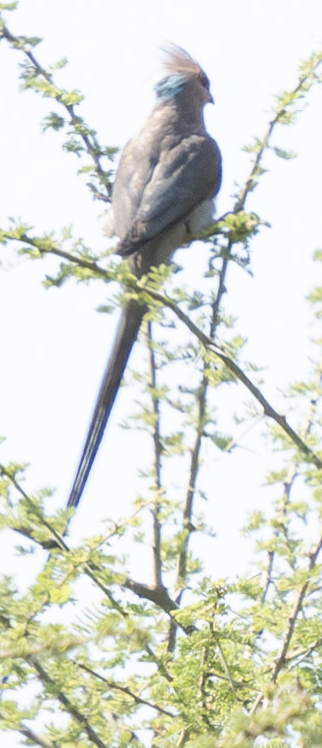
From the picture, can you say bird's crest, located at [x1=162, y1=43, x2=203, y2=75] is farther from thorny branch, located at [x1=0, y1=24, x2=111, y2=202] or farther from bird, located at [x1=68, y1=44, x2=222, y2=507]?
thorny branch, located at [x1=0, y1=24, x2=111, y2=202]

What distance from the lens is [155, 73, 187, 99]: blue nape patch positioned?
5172 millimetres

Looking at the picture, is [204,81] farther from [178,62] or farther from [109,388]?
[109,388]

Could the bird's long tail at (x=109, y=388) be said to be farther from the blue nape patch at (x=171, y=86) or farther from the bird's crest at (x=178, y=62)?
the bird's crest at (x=178, y=62)

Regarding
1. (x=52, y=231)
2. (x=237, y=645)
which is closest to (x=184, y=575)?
(x=237, y=645)

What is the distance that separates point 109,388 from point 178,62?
2059 mm

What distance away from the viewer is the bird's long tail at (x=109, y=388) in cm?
354

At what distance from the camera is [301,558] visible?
2.44 metres

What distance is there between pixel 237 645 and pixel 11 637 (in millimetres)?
514

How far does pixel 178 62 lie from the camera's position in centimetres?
528

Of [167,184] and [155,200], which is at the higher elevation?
[167,184]

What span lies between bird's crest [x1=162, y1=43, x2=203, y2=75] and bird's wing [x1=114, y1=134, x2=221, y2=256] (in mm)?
563

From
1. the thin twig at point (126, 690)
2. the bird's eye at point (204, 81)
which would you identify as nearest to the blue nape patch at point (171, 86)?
the bird's eye at point (204, 81)

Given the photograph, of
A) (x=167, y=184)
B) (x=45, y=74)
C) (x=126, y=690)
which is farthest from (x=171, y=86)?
(x=126, y=690)

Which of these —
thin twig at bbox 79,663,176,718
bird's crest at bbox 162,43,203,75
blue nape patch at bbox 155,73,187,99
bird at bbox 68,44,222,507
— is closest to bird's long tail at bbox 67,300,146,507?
bird at bbox 68,44,222,507
